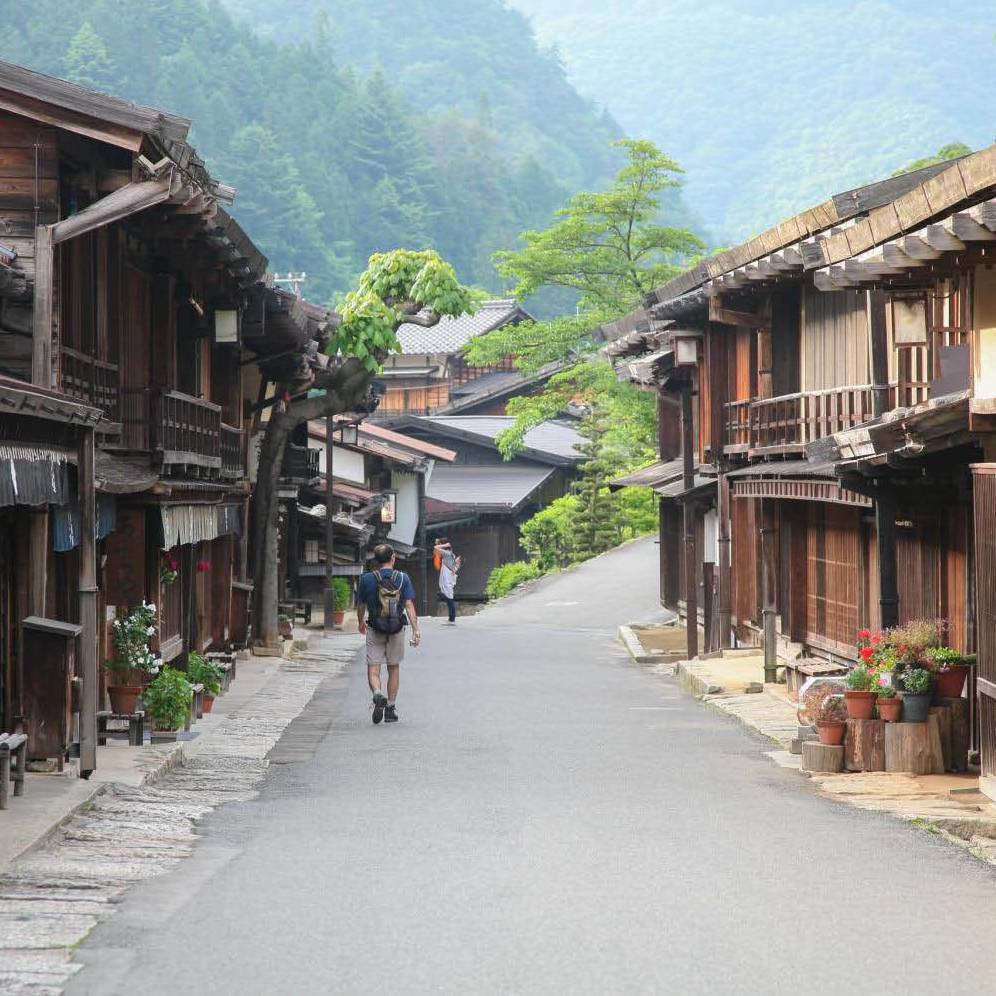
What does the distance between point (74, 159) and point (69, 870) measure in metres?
8.36

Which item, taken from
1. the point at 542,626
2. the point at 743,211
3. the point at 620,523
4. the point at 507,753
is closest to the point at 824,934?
the point at 507,753

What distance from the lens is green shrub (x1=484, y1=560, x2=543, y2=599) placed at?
2056 inches

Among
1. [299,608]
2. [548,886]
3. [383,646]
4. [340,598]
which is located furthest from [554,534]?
[548,886]

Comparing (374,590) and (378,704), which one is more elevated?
(374,590)

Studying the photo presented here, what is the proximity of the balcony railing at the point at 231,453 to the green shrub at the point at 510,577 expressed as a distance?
27905mm

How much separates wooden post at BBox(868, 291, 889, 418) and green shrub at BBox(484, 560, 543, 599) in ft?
114

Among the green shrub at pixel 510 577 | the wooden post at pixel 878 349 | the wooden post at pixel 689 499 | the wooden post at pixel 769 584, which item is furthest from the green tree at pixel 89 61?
the wooden post at pixel 878 349

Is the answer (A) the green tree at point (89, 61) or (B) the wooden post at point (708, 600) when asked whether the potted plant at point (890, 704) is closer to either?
(B) the wooden post at point (708, 600)

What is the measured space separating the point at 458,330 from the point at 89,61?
4197cm

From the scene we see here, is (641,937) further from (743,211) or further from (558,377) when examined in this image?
(743,211)

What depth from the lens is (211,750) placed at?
15.2 meters

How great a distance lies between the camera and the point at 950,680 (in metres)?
13.4

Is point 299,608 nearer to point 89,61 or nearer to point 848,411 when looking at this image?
point 848,411

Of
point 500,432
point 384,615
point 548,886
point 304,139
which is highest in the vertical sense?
point 304,139
